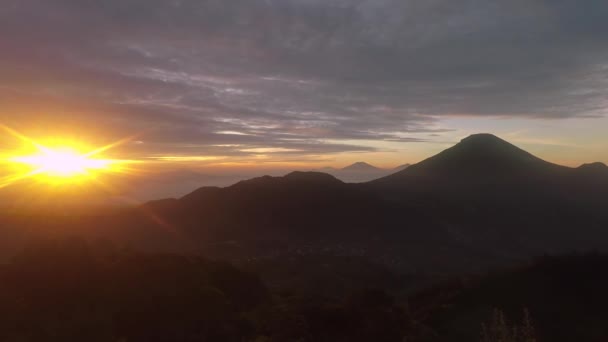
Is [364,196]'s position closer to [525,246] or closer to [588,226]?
[525,246]

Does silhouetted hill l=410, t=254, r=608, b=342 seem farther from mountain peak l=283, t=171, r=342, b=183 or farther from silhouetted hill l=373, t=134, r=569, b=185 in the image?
silhouetted hill l=373, t=134, r=569, b=185

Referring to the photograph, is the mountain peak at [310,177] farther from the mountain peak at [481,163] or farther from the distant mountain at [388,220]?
the mountain peak at [481,163]

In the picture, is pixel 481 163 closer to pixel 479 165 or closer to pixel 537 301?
pixel 479 165

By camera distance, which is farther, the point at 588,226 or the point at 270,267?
the point at 588,226

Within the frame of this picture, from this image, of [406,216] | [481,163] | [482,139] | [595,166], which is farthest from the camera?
[482,139]

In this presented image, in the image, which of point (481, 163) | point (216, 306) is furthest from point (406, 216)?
point (216, 306)

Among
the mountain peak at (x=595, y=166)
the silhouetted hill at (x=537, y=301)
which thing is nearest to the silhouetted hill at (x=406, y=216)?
the mountain peak at (x=595, y=166)

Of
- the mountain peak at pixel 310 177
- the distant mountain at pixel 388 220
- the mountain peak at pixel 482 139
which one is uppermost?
the mountain peak at pixel 482 139

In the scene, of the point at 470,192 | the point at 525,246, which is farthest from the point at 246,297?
the point at 470,192
